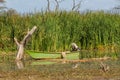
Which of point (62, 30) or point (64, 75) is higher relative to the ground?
point (62, 30)

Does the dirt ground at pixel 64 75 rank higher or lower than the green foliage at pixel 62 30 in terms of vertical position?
lower

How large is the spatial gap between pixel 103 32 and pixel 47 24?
321 centimetres

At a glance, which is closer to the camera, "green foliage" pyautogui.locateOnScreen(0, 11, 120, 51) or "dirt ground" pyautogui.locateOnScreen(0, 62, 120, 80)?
"dirt ground" pyautogui.locateOnScreen(0, 62, 120, 80)

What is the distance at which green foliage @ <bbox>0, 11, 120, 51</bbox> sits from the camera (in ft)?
74.1

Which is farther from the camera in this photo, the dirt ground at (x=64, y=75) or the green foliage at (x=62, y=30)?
the green foliage at (x=62, y=30)

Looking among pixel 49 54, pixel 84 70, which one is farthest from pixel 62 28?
pixel 84 70

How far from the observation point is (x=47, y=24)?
22938 millimetres

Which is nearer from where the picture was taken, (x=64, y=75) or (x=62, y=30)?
(x=64, y=75)

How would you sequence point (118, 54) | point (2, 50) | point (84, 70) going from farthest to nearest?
point (2, 50), point (118, 54), point (84, 70)

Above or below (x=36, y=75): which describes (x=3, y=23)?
above

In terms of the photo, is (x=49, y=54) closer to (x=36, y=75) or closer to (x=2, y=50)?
(x=2, y=50)

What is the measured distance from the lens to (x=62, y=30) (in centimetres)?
2330

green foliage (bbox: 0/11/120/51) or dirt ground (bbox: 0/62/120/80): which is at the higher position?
green foliage (bbox: 0/11/120/51)

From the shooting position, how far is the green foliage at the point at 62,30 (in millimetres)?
22594
